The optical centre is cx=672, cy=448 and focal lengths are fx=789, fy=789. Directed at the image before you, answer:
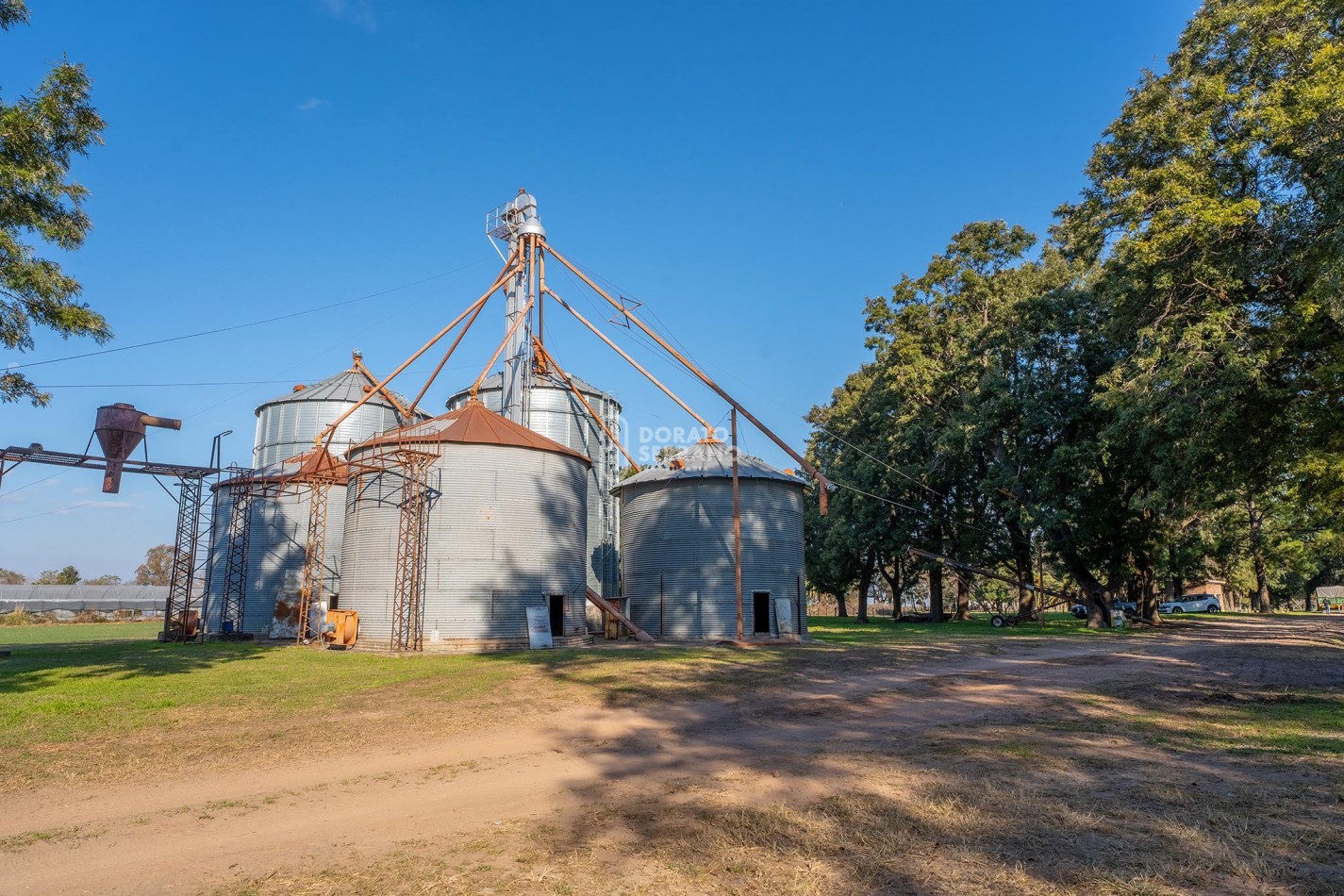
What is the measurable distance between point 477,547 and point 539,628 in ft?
12.6

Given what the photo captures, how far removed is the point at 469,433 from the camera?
3077 centimetres

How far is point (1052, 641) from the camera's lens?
105ft

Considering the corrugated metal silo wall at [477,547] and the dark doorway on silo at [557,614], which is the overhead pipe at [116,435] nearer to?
the corrugated metal silo wall at [477,547]

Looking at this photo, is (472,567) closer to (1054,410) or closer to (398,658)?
(398,658)

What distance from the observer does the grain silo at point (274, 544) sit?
128ft

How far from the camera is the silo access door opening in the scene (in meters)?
34.9

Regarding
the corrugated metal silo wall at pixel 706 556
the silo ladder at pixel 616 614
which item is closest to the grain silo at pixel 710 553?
the corrugated metal silo wall at pixel 706 556

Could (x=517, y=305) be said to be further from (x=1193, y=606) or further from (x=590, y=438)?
(x=1193, y=606)

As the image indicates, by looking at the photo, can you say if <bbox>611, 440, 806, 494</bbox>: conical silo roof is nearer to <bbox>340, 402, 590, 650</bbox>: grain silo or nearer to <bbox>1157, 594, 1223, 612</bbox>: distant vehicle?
<bbox>340, 402, 590, 650</bbox>: grain silo

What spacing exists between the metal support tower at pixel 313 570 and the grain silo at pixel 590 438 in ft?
35.2

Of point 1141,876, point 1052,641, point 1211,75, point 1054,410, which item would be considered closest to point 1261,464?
point 1052,641

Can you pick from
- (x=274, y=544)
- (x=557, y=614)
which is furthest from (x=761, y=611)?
(x=274, y=544)

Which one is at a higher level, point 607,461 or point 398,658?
point 607,461

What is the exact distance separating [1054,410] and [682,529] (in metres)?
21.4
